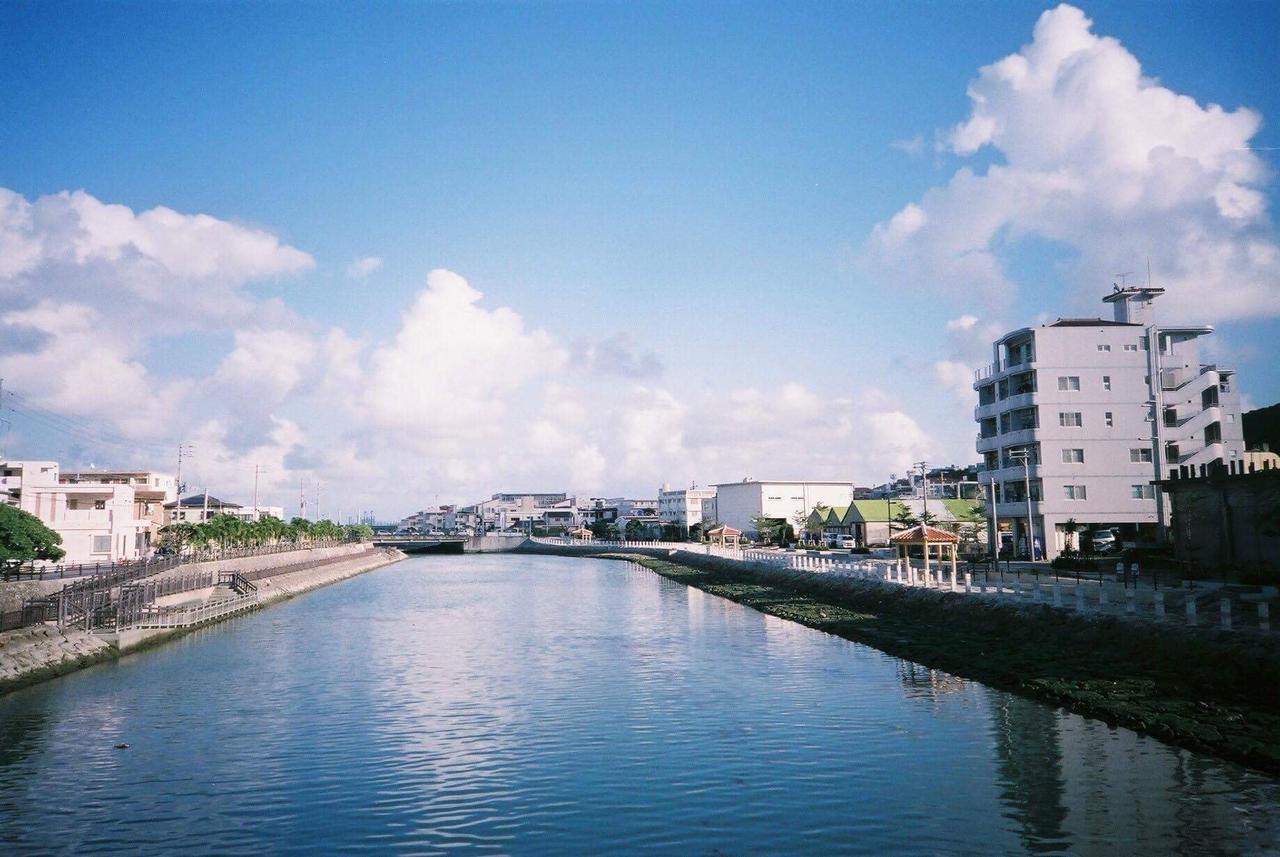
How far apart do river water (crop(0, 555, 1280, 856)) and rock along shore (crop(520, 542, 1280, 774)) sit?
1.03 m

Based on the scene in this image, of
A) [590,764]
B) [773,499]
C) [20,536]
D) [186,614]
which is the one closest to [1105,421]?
[590,764]

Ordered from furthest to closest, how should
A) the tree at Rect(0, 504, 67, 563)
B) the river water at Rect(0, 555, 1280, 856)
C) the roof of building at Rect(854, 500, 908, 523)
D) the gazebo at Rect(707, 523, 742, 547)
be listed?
1. the gazebo at Rect(707, 523, 742, 547)
2. the roof of building at Rect(854, 500, 908, 523)
3. the tree at Rect(0, 504, 67, 563)
4. the river water at Rect(0, 555, 1280, 856)

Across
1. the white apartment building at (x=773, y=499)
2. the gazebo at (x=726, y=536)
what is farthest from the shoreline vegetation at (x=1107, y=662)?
the white apartment building at (x=773, y=499)

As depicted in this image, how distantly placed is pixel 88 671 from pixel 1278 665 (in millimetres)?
43924

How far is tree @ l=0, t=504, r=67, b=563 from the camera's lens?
48.6 m

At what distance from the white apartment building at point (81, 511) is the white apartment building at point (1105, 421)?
260ft

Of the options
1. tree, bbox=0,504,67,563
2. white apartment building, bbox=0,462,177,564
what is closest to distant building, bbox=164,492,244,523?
white apartment building, bbox=0,462,177,564

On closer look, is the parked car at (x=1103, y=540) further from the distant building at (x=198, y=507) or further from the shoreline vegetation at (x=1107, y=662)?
the distant building at (x=198, y=507)

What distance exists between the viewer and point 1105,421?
77.2 meters

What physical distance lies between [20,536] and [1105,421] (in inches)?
3182

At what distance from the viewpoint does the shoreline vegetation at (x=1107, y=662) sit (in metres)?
23.3

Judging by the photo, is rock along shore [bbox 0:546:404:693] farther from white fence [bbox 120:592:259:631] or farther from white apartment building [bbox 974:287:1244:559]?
white apartment building [bbox 974:287:1244:559]

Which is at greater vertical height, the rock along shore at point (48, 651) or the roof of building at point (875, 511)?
the roof of building at point (875, 511)

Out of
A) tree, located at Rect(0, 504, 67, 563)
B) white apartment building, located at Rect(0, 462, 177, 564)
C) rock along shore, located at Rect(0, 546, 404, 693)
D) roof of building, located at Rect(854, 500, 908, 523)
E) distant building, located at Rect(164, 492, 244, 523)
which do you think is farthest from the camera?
distant building, located at Rect(164, 492, 244, 523)
